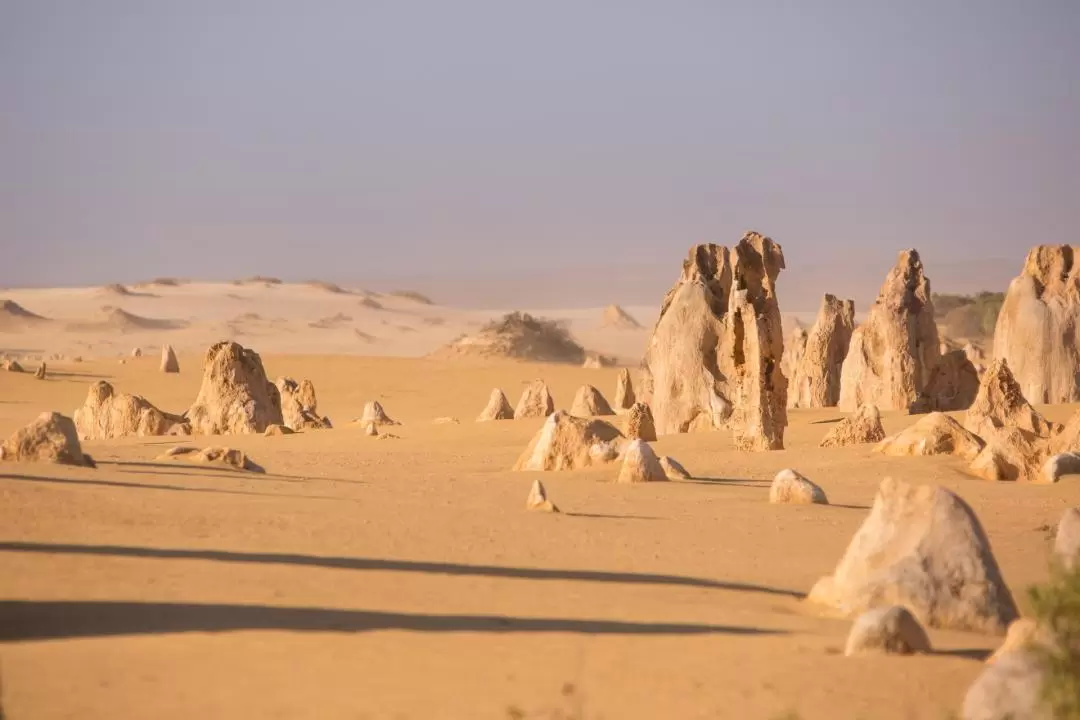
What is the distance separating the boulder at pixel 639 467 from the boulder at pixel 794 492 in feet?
5.51

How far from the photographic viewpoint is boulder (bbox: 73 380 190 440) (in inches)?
1000

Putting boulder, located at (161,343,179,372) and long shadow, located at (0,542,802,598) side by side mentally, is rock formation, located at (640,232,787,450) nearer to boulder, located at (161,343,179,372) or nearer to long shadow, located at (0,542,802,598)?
long shadow, located at (0,542,802,598)

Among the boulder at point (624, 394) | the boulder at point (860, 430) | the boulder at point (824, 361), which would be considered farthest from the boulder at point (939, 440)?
the boulder at point (624, 394)

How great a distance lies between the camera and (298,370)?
46.8 metres

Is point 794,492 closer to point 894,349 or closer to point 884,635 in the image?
point 884,635

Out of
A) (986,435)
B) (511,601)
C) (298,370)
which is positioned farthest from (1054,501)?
(298,370)

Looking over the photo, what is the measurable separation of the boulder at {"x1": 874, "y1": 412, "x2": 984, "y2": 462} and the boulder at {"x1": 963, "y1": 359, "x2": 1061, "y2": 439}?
1.09 m

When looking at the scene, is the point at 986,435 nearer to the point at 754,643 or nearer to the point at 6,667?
the point at 754,643

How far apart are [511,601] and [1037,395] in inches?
835

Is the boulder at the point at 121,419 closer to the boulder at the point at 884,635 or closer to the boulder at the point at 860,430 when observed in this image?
the boulder at the point at 860,430

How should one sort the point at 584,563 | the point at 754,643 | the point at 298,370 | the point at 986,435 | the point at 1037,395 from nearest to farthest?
1. the point at 754,643
2. the point at 584,563
3. the point at 986,435
4. the point at 1037,395
5. the point at 298,370

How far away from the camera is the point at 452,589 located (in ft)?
28.6

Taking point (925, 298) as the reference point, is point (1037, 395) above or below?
below

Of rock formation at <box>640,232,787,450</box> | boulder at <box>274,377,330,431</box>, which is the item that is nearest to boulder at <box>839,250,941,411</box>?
rock formation at <box>640,232,787,450</box>
